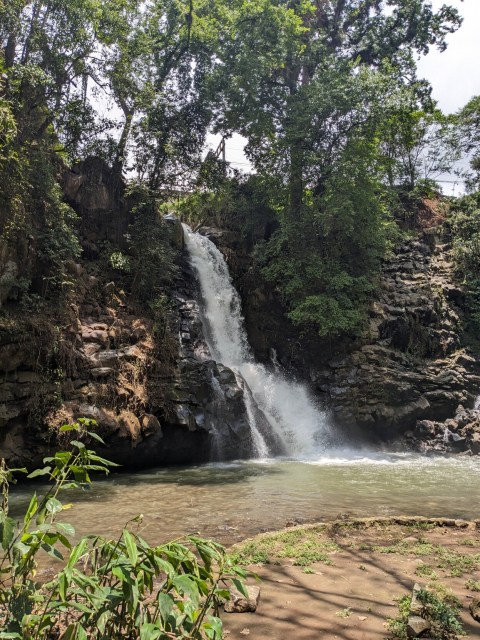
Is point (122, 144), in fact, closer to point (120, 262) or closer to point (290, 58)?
point (120, 262)

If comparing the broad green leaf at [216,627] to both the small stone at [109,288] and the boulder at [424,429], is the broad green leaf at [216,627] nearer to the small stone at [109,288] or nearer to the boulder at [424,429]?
the small stone at [109,288]

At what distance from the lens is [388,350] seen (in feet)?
54.7

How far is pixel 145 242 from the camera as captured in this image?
1479cm

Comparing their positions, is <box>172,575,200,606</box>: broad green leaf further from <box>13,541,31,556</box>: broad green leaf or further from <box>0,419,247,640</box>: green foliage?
<box>13,541,31,556</box>: broad green leaf

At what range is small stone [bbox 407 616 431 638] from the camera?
109 inches

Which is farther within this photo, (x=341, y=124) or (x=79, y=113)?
(x=341, y=124)

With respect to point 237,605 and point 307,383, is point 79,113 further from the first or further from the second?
point 237,605

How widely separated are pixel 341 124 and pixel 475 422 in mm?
12275

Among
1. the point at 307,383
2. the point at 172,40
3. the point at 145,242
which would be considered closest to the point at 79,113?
the point at 145,242

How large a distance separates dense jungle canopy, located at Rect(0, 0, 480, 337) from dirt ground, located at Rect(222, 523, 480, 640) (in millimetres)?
9724

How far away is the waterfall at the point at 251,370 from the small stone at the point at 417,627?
1021cm

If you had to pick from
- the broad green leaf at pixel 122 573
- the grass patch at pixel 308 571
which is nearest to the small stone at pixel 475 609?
the grass patch at pixel 308 571

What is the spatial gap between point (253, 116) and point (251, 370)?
1068 cm

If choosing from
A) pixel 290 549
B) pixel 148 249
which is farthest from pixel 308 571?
pixel 148 249
